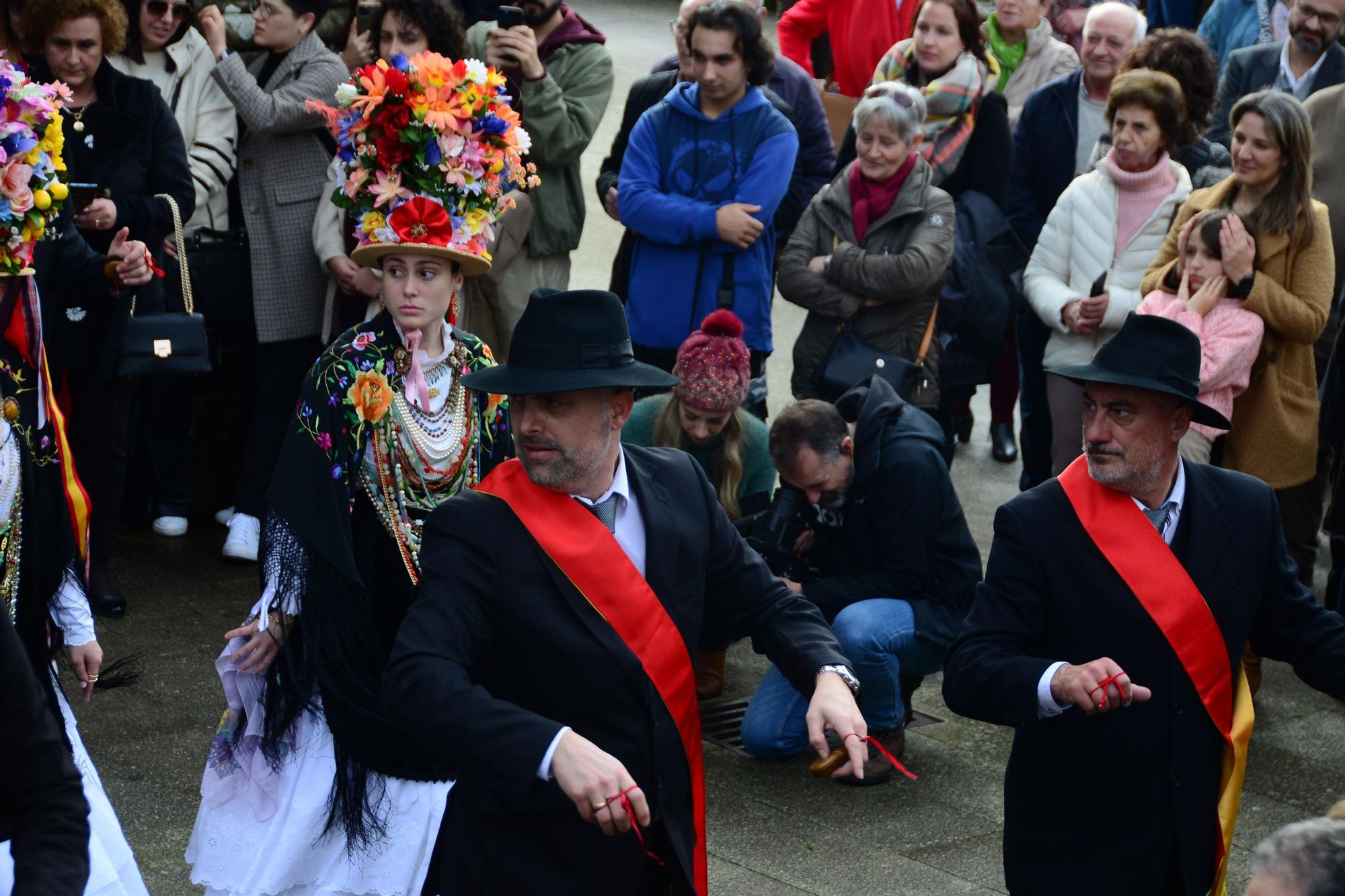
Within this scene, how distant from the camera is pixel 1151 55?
7.10 m

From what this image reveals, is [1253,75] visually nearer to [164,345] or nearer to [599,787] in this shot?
[164,345]

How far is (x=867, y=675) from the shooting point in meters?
5.87

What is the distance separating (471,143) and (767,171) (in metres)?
2.35

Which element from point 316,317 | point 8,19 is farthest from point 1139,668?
point 8,19

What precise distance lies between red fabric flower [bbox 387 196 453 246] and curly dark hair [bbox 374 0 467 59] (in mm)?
2387

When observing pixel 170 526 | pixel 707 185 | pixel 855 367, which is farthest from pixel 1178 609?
pixel 170 526

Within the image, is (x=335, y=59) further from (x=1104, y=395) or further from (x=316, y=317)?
(x=1104, y=395)

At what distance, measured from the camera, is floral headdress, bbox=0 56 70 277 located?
4488mm

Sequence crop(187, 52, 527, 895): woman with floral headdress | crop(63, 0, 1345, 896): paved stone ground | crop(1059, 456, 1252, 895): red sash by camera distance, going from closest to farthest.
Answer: crop(1059, 456, 1252, 895): red sash
crop(187, 52, 527, 895): woman with floral headdress
crop(63, 0, 1345, 896): paved stone ground

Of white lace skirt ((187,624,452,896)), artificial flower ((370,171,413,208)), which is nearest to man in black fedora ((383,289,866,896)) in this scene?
white lace skirt ((187,624,452,896))

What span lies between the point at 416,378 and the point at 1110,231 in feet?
11.0

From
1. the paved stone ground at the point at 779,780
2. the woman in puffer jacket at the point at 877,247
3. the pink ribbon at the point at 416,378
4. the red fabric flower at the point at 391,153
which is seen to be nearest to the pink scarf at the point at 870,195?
the woman in puffer jacket at the point at 877,247

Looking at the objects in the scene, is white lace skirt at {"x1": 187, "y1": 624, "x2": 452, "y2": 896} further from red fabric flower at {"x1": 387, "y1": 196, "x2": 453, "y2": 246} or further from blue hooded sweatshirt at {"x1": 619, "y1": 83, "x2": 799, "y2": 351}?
blue hooded sweatshirt at {"x1": 619, "y1": 83, "x2": 799, "y2": 351}

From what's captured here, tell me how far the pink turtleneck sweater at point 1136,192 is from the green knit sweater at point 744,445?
5.41ft
